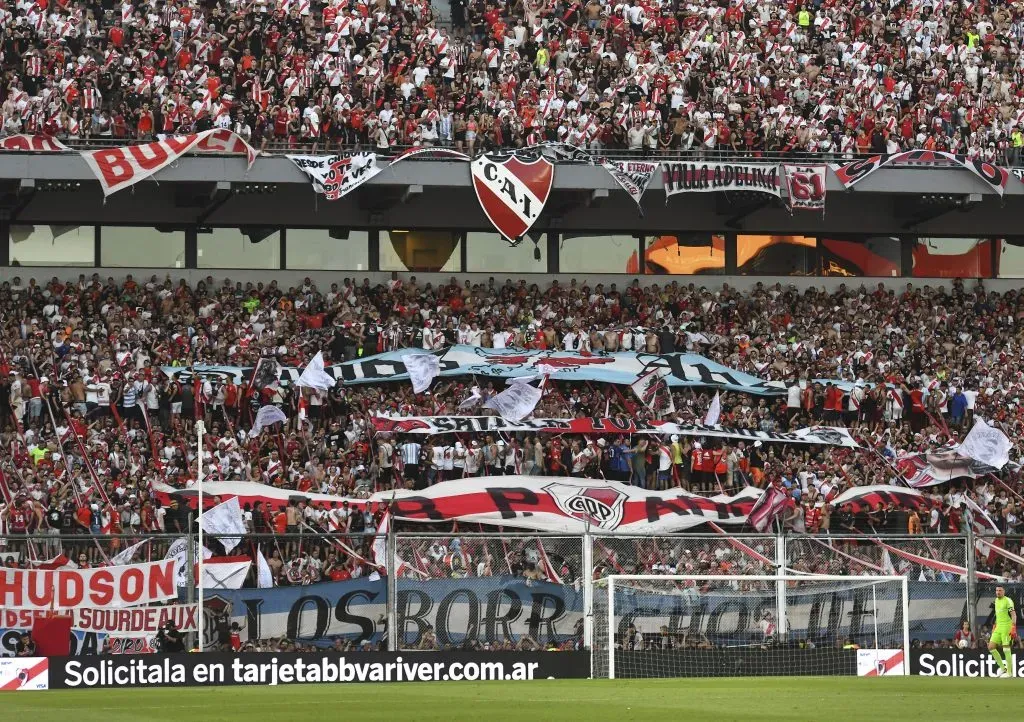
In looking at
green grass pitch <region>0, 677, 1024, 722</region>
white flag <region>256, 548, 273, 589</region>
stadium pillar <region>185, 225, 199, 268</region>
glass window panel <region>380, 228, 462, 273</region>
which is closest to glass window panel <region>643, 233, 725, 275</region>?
glass window panel <region>380, 228, 462, 273</region>

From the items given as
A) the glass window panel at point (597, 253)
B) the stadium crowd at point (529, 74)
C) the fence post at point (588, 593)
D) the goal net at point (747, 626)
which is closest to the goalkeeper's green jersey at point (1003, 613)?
the goal net at point (747, 626)

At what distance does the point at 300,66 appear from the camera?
39156 mm

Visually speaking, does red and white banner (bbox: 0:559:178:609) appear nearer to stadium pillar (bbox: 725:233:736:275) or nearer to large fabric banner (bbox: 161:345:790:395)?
large fabric banner (bbox: 161:345:790:395)

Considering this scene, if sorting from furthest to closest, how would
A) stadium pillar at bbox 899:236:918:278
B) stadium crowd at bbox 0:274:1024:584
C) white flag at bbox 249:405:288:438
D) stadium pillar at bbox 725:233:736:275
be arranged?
1. stadium pillar at bbox 899:236:918:278
2. stadium pillar at bbox 725:233:736:275
3. white flag at bbox 249:405:288:438
4. stadium crowd at bbox 0:274:1024:584

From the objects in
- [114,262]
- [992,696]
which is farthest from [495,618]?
[114,262]

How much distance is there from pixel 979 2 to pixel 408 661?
31537mm

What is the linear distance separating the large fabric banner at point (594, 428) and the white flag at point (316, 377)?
4.97 ft

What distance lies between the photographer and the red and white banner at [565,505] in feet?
102

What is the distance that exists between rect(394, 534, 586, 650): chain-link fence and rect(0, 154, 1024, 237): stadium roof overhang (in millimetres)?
17388

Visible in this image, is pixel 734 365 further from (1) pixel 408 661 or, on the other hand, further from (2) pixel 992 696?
(2) pixel 992 696

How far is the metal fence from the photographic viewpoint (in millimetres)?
23266

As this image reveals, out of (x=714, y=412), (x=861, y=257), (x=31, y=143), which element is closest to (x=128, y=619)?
(x=714, y=412)

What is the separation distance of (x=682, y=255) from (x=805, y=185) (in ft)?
18.5

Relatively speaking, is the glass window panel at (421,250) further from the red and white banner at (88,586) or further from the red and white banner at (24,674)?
the red and white banner at (24,674)
